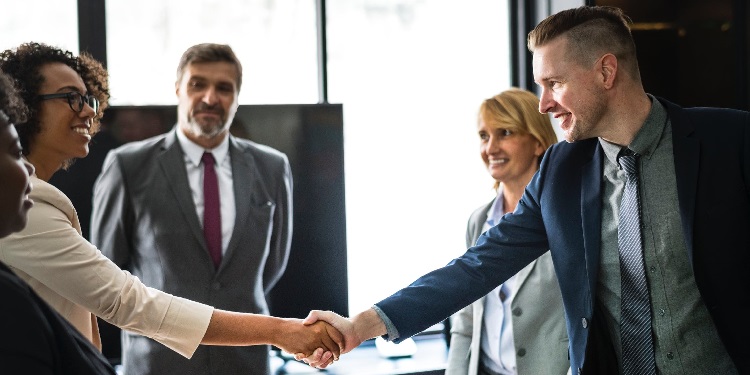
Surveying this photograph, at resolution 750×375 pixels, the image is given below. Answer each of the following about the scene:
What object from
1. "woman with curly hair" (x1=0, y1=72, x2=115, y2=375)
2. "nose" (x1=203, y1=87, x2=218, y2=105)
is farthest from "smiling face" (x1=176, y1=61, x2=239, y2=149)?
"woman with curly hair" (x1=0, y1=72, x2=115, y2=375)

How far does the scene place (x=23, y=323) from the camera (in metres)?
1.33

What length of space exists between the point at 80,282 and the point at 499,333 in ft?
4.74

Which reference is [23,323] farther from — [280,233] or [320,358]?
[280,233]

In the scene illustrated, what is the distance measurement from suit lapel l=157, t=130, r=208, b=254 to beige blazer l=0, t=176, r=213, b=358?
95 cm

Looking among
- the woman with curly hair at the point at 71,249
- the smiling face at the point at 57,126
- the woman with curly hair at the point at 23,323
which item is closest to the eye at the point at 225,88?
the woman with curly hair at the point at 71,249

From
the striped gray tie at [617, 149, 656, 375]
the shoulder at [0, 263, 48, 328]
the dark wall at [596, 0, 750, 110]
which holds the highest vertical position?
the dark wall at [596, 0, 750, 110]

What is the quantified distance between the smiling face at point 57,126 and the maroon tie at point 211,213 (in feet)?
3.41

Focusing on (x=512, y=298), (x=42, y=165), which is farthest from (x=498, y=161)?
(x=42, y=165)

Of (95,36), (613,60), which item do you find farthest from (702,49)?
(95,36)

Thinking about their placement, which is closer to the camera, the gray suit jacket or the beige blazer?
the beige blazer

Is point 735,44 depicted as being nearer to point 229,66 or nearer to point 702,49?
point 702,49

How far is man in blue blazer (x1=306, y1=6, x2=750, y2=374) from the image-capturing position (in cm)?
218

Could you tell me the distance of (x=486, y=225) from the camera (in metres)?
3.25

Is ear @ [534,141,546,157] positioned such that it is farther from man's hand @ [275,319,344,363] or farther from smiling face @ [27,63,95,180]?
smiling face @ [27,63,95,180]
